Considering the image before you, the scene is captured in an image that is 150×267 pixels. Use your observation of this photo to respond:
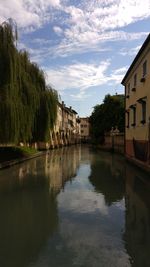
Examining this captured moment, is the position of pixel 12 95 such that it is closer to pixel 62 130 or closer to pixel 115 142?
pixel 115 142

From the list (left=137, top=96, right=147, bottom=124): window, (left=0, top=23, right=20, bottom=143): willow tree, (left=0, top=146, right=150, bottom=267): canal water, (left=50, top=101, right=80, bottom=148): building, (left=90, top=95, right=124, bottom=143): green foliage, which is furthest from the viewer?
(left=50, top=101, right=80, bottom=148): building

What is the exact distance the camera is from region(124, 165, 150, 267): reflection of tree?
5.52 m

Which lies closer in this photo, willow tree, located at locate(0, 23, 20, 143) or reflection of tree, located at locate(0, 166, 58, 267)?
reflection of tree, located at locate(0, 166, 58, 267)

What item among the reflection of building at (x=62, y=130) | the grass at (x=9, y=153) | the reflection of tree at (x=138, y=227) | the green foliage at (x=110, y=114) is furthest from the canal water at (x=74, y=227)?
the green foliage at (x=110, y=114)

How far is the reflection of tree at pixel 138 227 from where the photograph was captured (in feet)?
18.1

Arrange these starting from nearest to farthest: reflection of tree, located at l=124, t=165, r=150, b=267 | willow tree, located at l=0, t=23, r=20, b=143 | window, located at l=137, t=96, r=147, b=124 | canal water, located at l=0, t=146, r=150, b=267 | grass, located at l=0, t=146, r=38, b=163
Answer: canal water, located at l=0, t=146, r=150, b=267 → reflection of tree, located at l=124, t=165, r=150, b=267 → willow tree, located at l=0, t=23, r=20, b=143 → window, located at l=137, t=96, r=147, b=124 → grass, located at l=0, t=146, r=38, b=163

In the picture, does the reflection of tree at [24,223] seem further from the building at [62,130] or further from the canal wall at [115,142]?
the building at [62,130]

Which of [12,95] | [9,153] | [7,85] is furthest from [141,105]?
[9,153]

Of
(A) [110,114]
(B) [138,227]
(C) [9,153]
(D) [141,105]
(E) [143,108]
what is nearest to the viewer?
(B) [138,227]

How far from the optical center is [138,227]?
7293 mm

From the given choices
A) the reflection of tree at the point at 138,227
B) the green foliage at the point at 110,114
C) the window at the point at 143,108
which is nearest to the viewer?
the reflection of tree at the point at 138,227

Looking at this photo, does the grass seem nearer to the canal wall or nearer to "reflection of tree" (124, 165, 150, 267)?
"reflection of tree" (124, 165, 150, 267)

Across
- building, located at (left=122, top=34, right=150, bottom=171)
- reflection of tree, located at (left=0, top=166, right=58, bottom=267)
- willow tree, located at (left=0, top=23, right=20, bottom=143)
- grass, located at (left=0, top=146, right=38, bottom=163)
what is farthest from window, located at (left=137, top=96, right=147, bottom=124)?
reflection of tree, located at (left=0, top=166, right=58, bottom=267)

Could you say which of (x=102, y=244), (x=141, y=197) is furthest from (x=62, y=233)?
(x=141, y=197)
